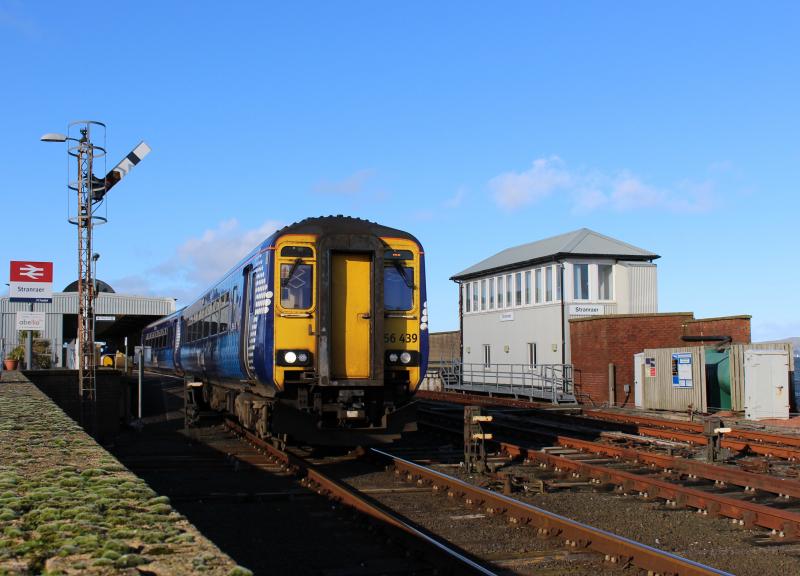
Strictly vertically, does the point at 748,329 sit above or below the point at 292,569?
above

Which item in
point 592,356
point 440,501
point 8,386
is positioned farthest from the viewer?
point 592,356

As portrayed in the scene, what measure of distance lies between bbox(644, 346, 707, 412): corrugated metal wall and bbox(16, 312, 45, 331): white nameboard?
17593mm

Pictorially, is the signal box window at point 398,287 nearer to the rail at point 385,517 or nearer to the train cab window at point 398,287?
the train cab window at point 398,287

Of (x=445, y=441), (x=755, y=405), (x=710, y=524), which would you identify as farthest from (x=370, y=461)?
(x=755, y=405)

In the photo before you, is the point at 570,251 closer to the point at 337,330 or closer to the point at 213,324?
the point at 213,324

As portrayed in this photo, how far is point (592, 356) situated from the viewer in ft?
94.8

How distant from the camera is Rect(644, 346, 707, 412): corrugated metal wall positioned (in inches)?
883

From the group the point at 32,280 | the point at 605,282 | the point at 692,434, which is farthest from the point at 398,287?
the point at 605,282

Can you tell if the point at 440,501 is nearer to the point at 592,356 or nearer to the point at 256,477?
the point at 256,477

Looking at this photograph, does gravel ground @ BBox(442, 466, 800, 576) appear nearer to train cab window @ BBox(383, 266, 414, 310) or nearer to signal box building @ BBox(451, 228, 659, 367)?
train cab window @ BBox(383, 266, 414, 310)

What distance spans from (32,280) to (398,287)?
15103mm

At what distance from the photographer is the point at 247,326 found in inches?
504

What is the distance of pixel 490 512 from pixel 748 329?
18707 mm

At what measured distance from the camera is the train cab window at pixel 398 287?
11891 millimetres
